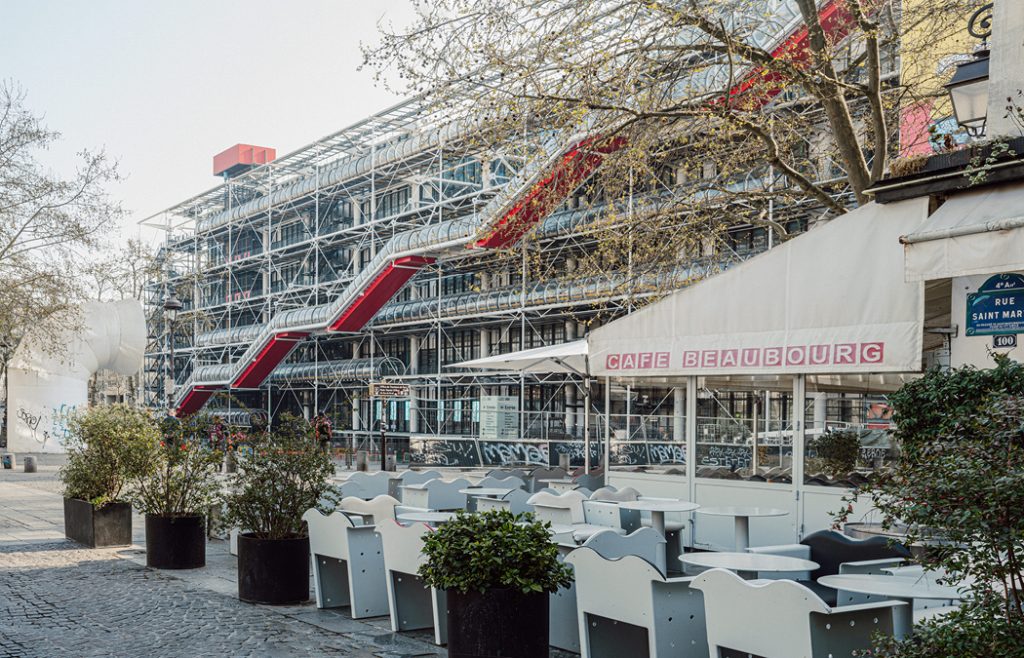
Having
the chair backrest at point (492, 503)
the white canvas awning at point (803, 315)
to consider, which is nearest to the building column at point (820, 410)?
the white canvas awning at point (803, 315)

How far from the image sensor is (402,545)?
7.68 metres

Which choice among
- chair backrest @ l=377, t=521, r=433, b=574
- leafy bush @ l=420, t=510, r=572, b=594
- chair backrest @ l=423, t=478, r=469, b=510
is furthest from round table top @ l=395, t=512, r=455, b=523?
leafy bush @ l=420, t=510, r=572, b=594

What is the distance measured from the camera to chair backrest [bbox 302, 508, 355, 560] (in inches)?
326

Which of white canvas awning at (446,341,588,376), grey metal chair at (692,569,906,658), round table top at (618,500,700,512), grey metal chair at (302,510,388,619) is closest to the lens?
grey metal chair at (692,569,906,658)

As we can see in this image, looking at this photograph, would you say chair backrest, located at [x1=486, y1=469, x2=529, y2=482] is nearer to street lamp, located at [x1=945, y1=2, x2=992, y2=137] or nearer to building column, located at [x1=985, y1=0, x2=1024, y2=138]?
street lamp, located at [x1=945, y1=2, x2=992, y2=137]

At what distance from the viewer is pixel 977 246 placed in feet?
24.2

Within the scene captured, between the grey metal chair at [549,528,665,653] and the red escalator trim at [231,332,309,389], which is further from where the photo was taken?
the red escalator trim at [231,332,309,389]

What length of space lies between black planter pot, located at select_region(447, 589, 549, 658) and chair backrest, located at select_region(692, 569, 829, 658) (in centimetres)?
108

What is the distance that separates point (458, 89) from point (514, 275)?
27.8m

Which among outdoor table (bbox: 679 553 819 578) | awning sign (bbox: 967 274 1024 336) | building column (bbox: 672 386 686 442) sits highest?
awning sign (bbox: 967 274 1024 336)

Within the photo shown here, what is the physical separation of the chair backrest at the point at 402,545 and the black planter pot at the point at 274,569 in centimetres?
121

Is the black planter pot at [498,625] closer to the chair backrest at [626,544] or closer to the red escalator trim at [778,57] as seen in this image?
the chair backrest at [626,544]

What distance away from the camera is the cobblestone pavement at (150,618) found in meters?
7.21

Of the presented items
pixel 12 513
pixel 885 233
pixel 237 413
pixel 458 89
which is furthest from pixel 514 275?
pixel 885 233
